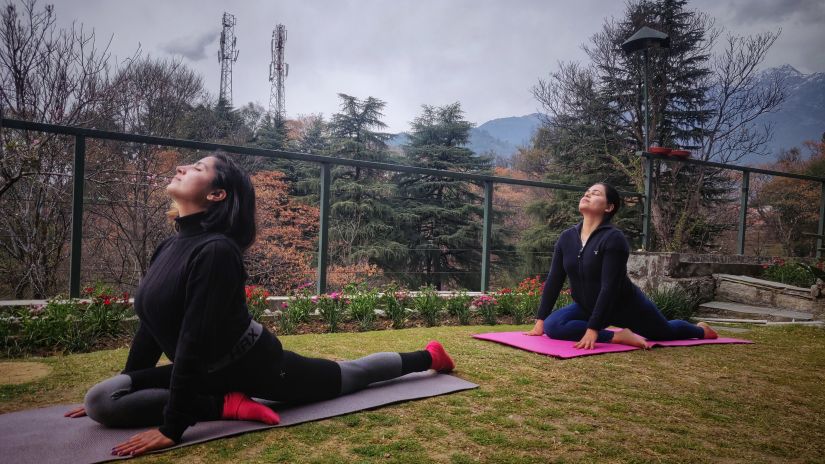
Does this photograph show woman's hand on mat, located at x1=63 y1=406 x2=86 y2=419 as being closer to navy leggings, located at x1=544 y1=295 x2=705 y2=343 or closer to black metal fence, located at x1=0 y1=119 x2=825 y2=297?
black metal fence, located at x1=0 y1=119 x2=825 y2=297

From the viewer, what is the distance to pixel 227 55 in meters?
16.5

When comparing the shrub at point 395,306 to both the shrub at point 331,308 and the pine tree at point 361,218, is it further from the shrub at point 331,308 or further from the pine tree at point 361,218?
the pine tree at point 361,218

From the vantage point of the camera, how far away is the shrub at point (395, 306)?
15.0 ft

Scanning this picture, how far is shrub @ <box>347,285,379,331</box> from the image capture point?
438 centimetres

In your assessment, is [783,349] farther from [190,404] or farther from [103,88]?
[103,88]

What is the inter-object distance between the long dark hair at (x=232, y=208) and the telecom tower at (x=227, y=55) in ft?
51.0

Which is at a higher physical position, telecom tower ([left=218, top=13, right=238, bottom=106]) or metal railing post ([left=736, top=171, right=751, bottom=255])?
telecom tower ([left=218, top=13, right=238, bottom=106])

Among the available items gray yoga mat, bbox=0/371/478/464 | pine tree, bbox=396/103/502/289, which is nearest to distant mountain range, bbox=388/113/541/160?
pine tree, bbox=396/103/502/289

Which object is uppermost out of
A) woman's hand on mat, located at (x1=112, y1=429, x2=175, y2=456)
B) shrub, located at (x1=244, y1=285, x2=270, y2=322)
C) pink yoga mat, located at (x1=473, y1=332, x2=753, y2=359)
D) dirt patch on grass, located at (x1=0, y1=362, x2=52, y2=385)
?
shrub, located at (x1=244, y1=285, x2=270, y2=322)

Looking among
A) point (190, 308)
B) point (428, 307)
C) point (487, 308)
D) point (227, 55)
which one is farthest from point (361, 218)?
point (190, 308)

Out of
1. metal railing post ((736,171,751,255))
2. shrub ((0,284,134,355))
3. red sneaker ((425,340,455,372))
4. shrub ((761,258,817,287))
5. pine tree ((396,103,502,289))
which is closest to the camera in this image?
red sneaker ((425,340,455,372))

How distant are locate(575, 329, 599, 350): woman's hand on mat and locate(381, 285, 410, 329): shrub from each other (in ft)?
5.42

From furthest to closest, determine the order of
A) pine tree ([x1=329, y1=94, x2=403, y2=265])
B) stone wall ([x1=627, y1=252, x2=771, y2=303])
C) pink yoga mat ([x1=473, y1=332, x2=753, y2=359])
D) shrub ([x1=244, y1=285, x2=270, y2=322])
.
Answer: pine tree ([x1=329, y1=94, x2=403, y2=265]) < stone wall ([x1=627, y1=252, x2=771, y2=303]) < shrub ([x1=244, y1=285, x2=270, y2=322]) < pink yoga mat ([x1=473, y1=332, x2=753, y2=359])

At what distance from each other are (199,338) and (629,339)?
3.09 metres
